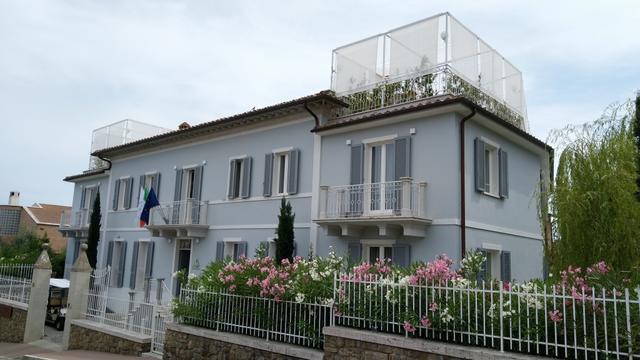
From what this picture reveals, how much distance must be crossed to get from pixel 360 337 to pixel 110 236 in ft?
58.2

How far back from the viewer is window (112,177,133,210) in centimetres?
2120

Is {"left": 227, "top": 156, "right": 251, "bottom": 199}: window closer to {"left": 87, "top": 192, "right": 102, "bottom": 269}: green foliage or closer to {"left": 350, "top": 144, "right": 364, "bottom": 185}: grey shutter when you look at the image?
{"left": 350, "top": 144, "right": 364, "bottom": 185}: grey shutter

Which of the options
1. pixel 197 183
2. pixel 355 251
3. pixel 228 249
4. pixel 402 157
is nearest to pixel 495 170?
pixel 402 157

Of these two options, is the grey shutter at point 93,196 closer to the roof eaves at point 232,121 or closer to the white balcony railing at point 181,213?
the roof eaves at point 232,121

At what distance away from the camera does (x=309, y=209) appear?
1414 centimetres

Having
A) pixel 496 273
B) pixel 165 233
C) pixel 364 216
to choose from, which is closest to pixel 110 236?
pixel 165 233

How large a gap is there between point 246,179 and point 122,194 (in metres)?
8.60

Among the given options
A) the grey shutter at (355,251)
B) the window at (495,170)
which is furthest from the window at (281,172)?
the window at (495,170)

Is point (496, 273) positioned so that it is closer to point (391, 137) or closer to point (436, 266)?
point (391, 137)

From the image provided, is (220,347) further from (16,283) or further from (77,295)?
(16,283)

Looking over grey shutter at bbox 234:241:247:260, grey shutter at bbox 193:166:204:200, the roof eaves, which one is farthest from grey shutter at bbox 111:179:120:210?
grey shutter at bbox 234:241:247:260

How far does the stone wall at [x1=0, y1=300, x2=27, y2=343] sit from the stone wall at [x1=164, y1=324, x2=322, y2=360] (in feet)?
28.4

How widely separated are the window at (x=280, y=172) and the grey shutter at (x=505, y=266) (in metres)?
6.47

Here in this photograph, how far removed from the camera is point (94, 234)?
858 inches
